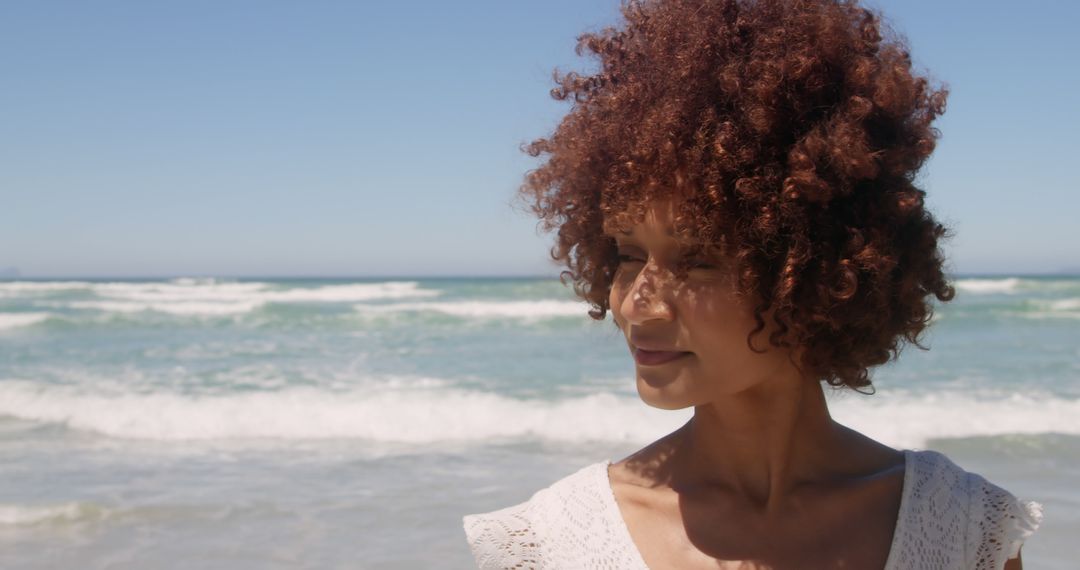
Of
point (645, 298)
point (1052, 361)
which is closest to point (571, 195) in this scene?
point (645, 298)

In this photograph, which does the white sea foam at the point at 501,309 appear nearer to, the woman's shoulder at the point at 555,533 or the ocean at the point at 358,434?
the ocean at the point at 358,434

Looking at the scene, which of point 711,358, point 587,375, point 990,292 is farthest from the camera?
point 990,292

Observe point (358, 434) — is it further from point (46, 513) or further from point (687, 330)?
point (687, 330)

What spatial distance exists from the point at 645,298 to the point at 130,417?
821cm

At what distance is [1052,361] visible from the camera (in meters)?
12.0

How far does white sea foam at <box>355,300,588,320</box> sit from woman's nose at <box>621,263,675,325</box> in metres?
19.5

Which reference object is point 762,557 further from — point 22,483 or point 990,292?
point 990,292

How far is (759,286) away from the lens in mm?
1284

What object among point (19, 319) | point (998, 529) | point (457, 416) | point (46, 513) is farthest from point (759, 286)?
point (19, 319)

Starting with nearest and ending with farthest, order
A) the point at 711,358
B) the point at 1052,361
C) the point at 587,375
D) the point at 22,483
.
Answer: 1. the point at 711,358
2. the point at 22,483
3. the point at 587,375
4. the point at 1052,361

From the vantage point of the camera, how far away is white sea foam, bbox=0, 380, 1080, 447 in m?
7.45

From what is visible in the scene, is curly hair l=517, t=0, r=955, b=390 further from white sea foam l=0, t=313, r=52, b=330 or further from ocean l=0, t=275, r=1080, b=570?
white sea foam l=0, t=313, r=52, b=330

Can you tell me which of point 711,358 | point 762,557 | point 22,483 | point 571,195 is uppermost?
point 571,195

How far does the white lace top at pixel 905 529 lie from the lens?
1.36 m
